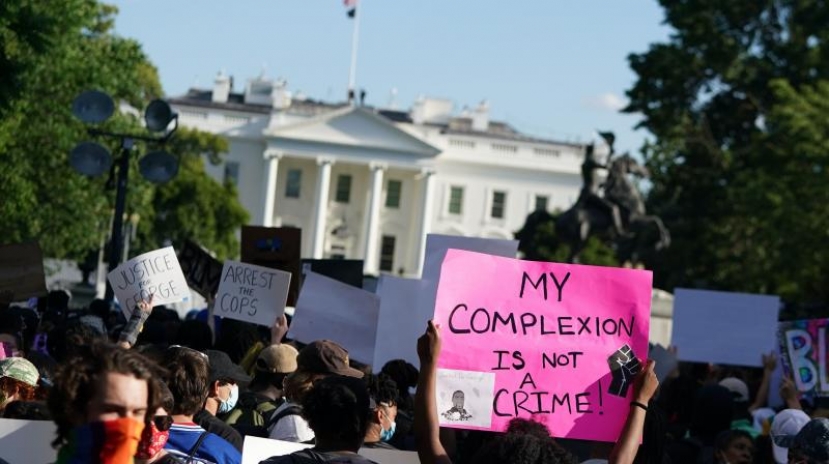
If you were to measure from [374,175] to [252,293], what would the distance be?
95.8 meters

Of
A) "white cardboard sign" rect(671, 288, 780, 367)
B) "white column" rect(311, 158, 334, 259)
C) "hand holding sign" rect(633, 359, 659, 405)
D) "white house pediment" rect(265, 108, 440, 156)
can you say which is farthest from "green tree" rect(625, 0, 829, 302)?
"white house pediment" rect(265, 108, 440, 156)

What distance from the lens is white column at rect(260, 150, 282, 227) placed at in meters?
103

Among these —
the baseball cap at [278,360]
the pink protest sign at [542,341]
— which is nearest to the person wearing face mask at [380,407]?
the pink protest sign at [542,341]

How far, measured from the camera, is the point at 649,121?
43.3 metres

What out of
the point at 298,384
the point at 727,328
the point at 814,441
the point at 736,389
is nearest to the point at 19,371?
the point at 298,384

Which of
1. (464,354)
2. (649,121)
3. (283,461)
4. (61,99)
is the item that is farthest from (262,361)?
(649,121)

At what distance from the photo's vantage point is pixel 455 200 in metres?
108

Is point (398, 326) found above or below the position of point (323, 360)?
below

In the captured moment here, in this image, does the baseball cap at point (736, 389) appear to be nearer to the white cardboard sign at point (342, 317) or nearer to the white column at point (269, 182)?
the white cardboard sign at point (342, 317)

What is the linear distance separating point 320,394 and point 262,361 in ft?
8.74

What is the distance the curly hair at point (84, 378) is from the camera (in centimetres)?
400

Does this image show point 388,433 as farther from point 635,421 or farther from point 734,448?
point 635,421

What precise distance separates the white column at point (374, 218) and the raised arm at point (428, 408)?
97.8 metres

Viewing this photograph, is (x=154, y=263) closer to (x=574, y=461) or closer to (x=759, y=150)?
(x=574, y=461)
